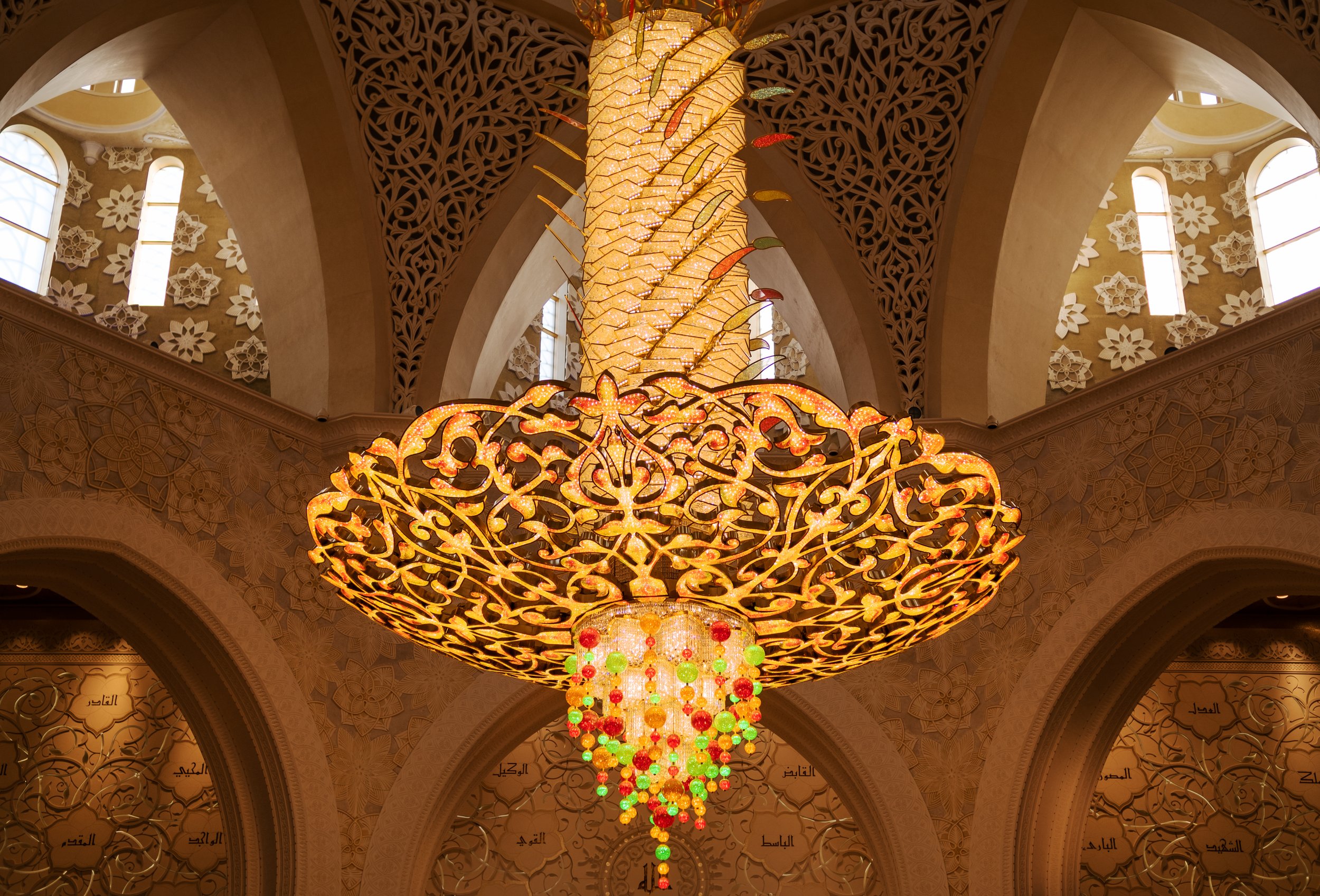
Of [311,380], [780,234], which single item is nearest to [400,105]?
[311,380]

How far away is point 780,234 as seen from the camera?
6.88m

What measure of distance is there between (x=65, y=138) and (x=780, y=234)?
4.76 meters

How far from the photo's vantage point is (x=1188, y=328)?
796 centimetres

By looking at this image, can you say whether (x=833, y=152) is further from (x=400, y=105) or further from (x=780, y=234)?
(x=400, y=105)

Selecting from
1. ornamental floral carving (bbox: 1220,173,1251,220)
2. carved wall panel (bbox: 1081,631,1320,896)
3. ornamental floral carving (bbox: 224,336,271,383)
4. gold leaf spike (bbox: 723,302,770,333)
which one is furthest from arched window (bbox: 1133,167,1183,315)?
ornamental floral carving (bbox: 224,336,271,383)

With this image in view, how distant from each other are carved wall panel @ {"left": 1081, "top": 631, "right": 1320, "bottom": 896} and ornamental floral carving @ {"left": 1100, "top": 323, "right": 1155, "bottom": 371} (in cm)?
175

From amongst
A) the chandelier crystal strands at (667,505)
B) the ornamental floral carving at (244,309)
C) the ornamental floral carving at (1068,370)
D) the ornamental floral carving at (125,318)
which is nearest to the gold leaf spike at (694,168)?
the chandelier crystal strands at (667,505)

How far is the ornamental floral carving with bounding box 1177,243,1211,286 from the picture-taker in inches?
318

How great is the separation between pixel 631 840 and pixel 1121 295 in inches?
179

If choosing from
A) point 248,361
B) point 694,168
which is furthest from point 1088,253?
point 694,168

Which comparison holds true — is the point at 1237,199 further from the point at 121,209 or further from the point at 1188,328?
the point at 121,209

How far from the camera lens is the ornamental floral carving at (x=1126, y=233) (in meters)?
8.23

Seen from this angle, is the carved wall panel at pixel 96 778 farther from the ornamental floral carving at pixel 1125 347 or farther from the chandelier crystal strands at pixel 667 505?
the ornamental floral carving at pixel 1125 347

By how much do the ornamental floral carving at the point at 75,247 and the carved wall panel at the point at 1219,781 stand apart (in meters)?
6.89
